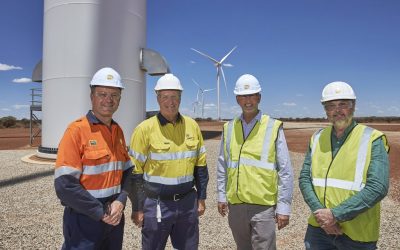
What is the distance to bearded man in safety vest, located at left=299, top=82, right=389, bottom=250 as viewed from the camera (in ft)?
8.07

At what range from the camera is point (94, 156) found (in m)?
2.62

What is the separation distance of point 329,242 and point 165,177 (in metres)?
1.51

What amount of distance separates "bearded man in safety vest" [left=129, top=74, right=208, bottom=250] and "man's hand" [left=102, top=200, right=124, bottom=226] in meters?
0.41

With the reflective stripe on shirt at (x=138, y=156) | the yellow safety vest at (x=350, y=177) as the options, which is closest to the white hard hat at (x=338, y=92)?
the yellow safety vest at (x=350, y=177)

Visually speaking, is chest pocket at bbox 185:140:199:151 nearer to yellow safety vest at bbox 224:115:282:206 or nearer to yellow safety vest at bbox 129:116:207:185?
yellow safety vest at bbox 129:116:207:185

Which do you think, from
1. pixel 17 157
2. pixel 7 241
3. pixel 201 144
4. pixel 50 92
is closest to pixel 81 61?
pixel 50 92

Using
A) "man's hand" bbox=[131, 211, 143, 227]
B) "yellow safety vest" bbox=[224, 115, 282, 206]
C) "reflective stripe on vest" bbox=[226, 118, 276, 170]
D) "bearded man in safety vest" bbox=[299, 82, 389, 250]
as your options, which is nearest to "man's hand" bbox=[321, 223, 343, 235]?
"bearded man in safety vest" bbox=[299, 82, 389, 250]

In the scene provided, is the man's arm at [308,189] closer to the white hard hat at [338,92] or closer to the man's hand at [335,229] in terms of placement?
the man's hand at [335,229]

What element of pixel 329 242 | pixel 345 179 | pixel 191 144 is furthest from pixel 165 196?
pixel 345 179

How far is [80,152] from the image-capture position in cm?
260

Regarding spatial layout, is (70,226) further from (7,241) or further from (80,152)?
(7,241)

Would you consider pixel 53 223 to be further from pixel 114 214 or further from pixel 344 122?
pixel 344 122

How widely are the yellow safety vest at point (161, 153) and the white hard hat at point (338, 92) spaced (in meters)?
1.36

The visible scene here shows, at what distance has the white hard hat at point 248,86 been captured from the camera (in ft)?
10.9
